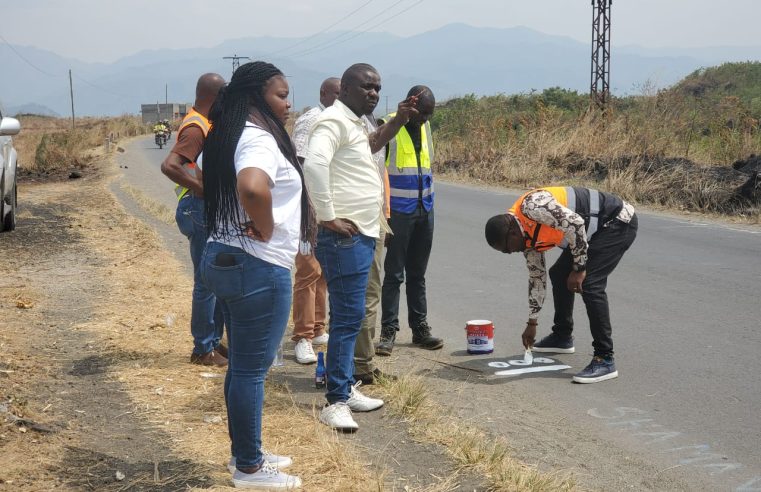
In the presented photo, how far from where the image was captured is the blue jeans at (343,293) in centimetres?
514

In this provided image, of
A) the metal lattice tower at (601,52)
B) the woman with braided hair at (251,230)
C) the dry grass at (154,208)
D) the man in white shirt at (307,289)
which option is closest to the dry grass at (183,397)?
the woman with braided hair at (251,230)

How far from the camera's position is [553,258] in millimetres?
11000

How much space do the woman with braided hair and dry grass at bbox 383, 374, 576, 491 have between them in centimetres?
96

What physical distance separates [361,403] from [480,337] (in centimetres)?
181

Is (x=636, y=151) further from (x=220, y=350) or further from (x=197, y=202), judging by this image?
(x=197, y=202)

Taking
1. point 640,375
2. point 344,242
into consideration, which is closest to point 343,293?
point 344,242

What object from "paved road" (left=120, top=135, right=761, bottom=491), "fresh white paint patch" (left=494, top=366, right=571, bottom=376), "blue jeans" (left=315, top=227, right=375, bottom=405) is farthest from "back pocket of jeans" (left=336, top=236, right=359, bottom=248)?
"fresh white paint patch" (left=494, top=366, right=571, bottom=376)

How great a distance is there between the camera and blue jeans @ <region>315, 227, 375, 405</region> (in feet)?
16.9

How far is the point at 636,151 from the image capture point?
62.6ft

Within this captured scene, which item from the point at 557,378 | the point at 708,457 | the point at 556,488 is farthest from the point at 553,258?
the point at 556,488

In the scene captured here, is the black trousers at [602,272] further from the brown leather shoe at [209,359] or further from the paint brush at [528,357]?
the brown leather shoe at [209,359]

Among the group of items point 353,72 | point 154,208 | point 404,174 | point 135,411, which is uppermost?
point 353,72

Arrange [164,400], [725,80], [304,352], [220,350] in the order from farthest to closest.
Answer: [725,80], [304,352], [220,350], [164,400]

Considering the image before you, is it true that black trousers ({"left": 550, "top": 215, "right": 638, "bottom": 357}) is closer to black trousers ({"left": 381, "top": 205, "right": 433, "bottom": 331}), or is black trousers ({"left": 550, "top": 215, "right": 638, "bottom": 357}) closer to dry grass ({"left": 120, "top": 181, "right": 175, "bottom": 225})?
black trousers ({"left": 381, "top": 205, "right": 433, "bottom": 331})
